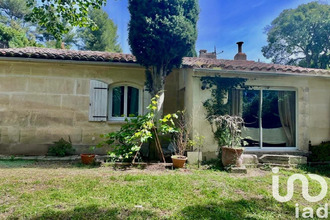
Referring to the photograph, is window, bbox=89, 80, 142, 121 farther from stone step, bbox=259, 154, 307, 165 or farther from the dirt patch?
stone step, bbox=259, 154, 307, 165

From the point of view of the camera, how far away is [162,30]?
6.21 metres

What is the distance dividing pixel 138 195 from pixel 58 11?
17.9 feet

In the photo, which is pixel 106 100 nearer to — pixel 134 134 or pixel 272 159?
pixel 134 134

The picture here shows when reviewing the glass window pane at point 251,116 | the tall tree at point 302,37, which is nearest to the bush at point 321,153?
the glass window pane at point 251,116

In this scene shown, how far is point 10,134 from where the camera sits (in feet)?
24.4

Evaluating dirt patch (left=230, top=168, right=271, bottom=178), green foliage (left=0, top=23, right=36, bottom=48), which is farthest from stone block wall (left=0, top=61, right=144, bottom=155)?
green foliage (left=0, top=23, right=36, bottom=48)

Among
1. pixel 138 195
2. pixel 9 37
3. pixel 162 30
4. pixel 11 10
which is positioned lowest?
pixel 138 195

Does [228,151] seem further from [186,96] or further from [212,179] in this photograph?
[186,96]

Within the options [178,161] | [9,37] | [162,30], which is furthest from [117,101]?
[9,37]

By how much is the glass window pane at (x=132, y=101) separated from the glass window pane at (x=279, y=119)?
16.7ft

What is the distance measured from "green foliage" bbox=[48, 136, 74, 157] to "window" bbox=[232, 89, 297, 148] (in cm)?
643

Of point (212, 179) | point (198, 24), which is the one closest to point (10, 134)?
point (212, 179)

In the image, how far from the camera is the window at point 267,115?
7152 mm

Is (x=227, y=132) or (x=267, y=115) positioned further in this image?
(x=267, y=115)
